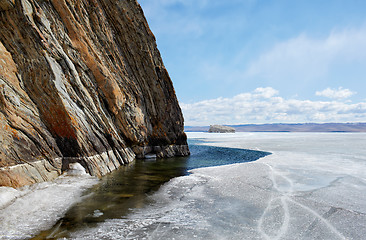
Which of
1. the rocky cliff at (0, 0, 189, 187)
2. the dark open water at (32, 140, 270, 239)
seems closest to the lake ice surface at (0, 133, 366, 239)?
the dark open water at (32, 140, 270, 239)

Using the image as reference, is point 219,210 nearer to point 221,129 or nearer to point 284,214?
point 284,214

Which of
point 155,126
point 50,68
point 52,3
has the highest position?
point 52,3

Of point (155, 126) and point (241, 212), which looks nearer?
point (241, 212)

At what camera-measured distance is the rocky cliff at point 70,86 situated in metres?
9.02

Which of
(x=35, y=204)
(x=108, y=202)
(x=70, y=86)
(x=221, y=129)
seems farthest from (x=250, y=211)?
(x=221, y=129)

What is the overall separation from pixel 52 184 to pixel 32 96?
15.0ft

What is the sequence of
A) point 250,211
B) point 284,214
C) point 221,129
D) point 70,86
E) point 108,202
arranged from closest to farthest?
1. point 284,214
2. point 250,211
3. point 108,202
4. point 70,86
5. point 221,129

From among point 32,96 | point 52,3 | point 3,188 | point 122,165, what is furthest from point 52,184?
point 52,3

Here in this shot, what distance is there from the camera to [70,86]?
39.9 ft

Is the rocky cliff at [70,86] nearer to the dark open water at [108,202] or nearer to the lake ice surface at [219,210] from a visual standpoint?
the lake ice surface at [219,210]

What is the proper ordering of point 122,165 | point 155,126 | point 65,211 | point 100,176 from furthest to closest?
point 155,126 → point 122,165 → point 100,176 → point 65,211

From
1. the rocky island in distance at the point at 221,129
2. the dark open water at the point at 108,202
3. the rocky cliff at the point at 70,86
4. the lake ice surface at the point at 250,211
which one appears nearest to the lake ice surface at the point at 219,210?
the lake ice surface at the point at 250,211

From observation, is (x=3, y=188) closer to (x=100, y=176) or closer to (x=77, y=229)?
(x=77, y=229)

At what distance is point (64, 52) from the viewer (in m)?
12.6
